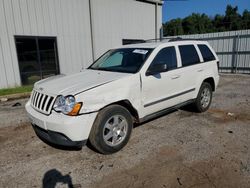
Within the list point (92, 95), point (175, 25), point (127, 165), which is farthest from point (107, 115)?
point (175, 25)

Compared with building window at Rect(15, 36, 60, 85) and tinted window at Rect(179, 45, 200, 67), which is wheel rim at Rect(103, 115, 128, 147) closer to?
tinted window at Rect(179, 45, 200, 67)

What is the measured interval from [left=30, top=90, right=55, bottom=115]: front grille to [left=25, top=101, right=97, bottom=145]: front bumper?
11 centimetres

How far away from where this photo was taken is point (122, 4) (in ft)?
40.8

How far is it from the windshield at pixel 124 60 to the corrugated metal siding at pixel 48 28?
5706 mm

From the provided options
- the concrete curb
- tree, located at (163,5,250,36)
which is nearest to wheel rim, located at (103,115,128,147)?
the concrete curb

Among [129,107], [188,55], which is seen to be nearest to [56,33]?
[188,55]

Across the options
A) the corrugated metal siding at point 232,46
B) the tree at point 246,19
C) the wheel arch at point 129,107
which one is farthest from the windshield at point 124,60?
the tree at point 246,19

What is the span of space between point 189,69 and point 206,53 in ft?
3.59

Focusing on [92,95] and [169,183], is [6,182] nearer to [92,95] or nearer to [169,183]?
[92,95]

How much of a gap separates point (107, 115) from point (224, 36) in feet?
43.4

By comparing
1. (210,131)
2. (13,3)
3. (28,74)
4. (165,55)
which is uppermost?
(13,3)

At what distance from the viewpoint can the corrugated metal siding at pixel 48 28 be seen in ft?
28.0

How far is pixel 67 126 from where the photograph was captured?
2953 mm

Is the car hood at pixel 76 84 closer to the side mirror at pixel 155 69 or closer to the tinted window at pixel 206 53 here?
the side mirror at pixel 155 69
